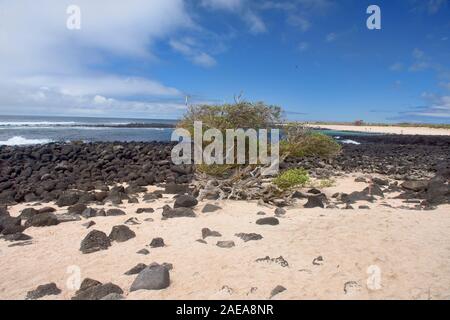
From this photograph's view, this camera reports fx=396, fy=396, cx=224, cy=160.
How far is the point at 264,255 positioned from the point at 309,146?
26.0ft

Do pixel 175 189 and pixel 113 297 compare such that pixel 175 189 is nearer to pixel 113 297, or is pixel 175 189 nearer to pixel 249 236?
pixel 249 236

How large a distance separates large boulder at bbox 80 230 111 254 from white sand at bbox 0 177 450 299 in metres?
0.14

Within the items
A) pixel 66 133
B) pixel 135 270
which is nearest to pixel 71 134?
pixel 66 133

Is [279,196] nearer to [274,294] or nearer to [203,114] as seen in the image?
[203,114]

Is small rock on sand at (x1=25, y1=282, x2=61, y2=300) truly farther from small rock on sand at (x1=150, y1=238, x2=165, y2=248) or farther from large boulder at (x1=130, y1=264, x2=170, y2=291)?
small rock on sand at (x1=150, y1=238, x2=165, y2=248)

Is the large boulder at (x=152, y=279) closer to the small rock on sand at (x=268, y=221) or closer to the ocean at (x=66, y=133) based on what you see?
the small rock on sand at (x=268, y=221)

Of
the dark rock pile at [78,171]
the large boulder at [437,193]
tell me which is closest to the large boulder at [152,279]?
the dark rock pile at [78,171]

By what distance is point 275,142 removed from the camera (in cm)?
1291

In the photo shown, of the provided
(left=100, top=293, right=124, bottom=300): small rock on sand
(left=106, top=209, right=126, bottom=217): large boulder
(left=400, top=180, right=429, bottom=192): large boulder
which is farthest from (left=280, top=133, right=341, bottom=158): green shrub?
(left=100, top=293, right=124, bottom=300): small rock on sand

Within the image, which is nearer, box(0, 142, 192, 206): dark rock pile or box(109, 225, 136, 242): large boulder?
box(109, 225, 136, 242): large boulder

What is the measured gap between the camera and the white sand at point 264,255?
510cm

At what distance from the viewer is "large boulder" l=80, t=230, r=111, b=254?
A: 6.85 metres
